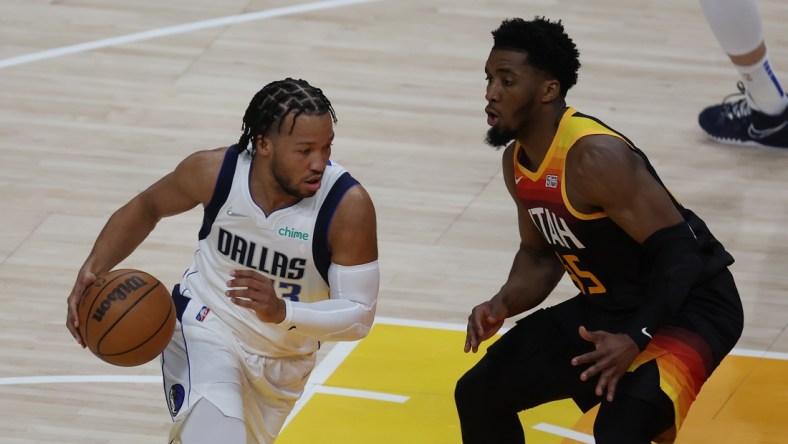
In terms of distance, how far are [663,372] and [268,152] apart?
4.89ft

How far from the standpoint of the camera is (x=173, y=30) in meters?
10.2

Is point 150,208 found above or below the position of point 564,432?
above

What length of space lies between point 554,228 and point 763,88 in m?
4.13

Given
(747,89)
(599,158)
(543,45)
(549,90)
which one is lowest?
(747,89)

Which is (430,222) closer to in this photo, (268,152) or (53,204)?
(53,204)

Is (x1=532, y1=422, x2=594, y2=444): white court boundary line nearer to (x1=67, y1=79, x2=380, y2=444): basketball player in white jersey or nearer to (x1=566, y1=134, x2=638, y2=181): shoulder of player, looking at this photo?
(x1=67, y1=79, x2=380, y2=444): basketball player in white jersey

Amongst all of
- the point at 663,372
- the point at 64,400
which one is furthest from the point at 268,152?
the point at 64,400

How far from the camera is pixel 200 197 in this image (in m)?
4.87

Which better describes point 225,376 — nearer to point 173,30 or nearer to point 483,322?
point 483,322

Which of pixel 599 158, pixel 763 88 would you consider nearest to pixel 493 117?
pixel 599 158

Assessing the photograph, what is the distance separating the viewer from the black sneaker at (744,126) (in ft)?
28.2

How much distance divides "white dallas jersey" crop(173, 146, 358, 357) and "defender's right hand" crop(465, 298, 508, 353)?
522mm

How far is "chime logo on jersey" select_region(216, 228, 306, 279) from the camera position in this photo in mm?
4777

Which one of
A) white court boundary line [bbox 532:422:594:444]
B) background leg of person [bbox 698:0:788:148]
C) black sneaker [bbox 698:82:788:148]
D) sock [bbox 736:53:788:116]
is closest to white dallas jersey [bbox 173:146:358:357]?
white court boundary line [bbox 532:422:594:444]
